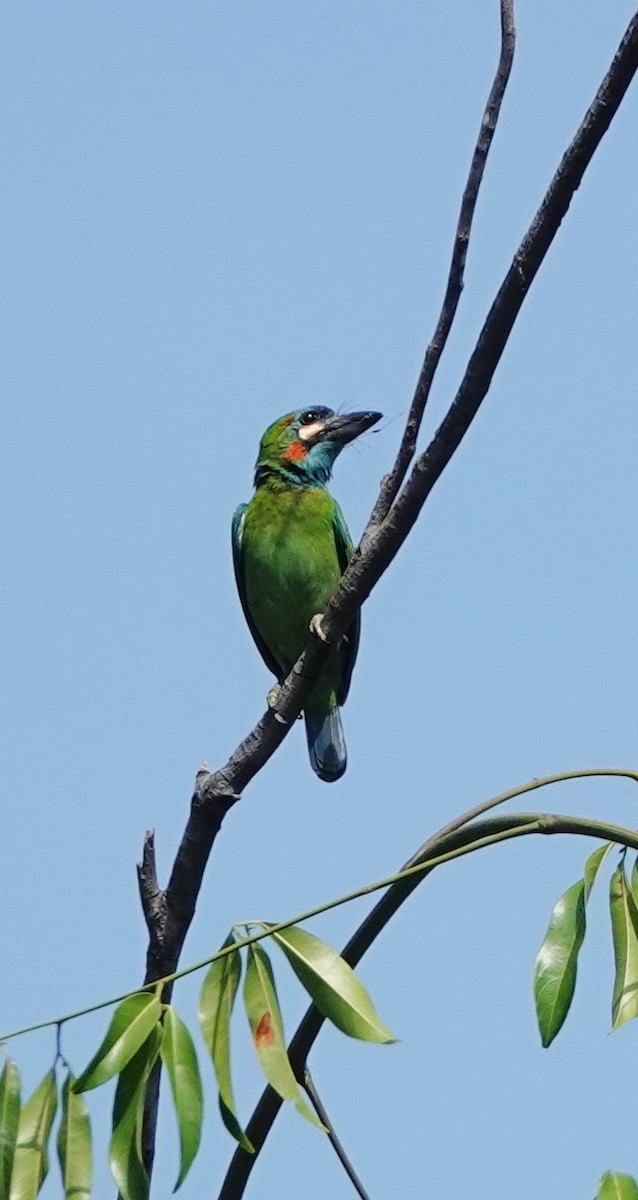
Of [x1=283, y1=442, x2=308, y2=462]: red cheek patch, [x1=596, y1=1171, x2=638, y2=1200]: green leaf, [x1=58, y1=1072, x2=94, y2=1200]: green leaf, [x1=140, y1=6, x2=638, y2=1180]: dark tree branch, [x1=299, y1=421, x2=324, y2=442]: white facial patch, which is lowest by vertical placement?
[x1=596, y1=1171, x2=638, y2=1200]: green leaf

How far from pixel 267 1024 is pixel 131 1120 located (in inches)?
8.1

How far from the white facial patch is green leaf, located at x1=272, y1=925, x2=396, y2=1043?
4403 millimetres

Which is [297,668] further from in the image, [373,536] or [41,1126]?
[41,1126]

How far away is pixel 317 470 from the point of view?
6.11 m

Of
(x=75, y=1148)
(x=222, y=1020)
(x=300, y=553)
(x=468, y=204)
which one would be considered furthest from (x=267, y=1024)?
(x=300, y=553)

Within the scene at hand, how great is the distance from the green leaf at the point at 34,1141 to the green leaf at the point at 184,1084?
238 millimetres

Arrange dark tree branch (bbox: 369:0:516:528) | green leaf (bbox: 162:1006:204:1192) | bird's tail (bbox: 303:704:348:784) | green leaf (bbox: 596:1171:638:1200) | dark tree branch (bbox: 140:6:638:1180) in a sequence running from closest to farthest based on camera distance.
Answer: green leaf (bbox: 596:1171:638:1200)
green leaf (bbox: 162:1006:204:1192)
dark tree branch (bbox: 140:6:638:1180)
dark tree branch (bbox: 369:0:516:528)
bird's tail (bbox: 303:704:348:784)

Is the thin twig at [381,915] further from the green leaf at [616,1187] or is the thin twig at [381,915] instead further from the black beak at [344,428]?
the black beak at [344,428]

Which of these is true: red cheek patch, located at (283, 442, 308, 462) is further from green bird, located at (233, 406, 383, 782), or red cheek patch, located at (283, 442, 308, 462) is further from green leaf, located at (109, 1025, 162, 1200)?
green leaf, located at (109, 1025, 162, 1200)

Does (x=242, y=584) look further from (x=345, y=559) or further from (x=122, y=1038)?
(x=122, y=1038)

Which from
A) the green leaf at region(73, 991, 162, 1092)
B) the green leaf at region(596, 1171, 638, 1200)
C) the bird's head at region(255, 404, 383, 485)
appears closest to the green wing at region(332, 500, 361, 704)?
the bird's head at region(255, 404, 383, 485)

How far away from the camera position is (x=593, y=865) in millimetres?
1992

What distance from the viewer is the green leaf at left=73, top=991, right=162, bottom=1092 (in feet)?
6.09

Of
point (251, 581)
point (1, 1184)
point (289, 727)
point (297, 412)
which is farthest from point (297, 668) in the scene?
point (297, 412)
